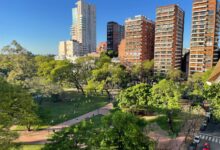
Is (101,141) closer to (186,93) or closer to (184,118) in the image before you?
(184,118)

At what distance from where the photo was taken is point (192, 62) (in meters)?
51.4

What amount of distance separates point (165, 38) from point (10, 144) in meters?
51.8

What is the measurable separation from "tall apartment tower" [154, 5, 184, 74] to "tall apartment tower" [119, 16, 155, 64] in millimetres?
4487

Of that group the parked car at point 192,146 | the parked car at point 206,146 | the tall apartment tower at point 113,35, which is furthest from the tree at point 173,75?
the tall apartment tower at point 113,35

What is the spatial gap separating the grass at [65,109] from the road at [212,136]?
54.2 ft

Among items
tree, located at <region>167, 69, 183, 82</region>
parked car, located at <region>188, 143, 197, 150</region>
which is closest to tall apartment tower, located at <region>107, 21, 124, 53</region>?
tree, located at <region>167, 69, 183, 82</region>

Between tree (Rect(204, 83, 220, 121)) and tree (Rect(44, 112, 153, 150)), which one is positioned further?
tree (Rect(204, 83, 220, 121))

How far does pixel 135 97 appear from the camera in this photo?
23781 mm

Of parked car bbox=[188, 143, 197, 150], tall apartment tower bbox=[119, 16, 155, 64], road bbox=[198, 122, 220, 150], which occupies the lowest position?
road bbox=[198, 122, 220, 150]

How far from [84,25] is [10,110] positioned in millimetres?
109416

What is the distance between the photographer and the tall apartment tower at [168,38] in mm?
53844

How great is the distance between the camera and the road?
18078 millimetres

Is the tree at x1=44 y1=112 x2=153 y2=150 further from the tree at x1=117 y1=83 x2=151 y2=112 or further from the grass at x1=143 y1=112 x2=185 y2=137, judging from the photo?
the tree at x1=117 y1=83 x2=151 y2=112

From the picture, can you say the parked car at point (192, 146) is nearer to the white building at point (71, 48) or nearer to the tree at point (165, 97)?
the tree at point (165, 97)
